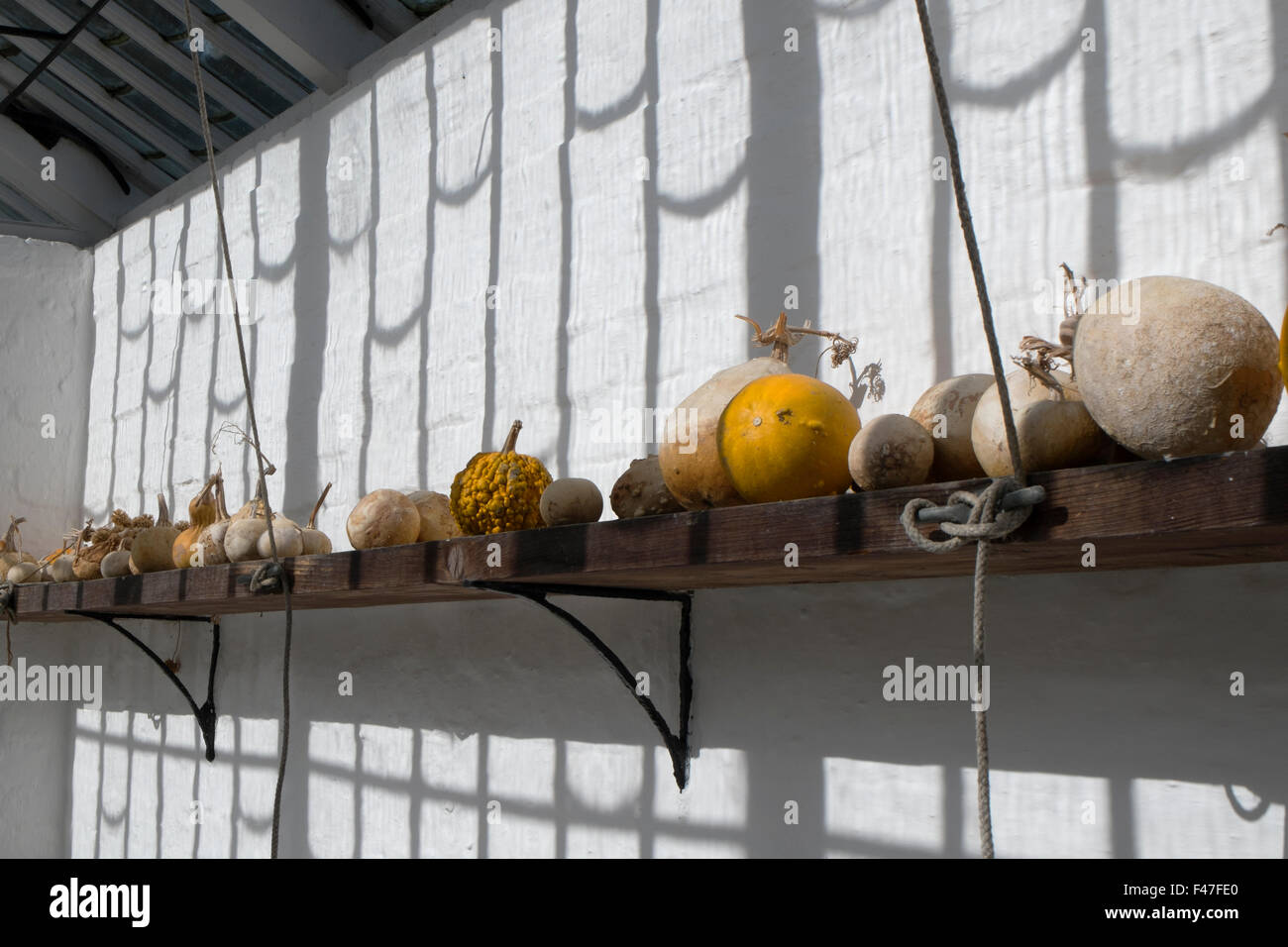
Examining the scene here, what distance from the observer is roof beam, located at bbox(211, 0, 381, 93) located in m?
2.88

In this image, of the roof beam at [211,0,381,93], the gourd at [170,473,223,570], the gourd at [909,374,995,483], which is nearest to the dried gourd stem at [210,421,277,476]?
the gourd at [170,473,223,570]

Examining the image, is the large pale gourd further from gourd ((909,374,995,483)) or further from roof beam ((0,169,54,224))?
roof beam ((0,169,54,224))

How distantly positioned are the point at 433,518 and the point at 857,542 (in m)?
1.06

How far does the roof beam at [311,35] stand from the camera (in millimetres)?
2885

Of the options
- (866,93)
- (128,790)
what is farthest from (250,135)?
(866,93)

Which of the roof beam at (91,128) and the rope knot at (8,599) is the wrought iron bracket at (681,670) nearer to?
the rope knot at (8,599)

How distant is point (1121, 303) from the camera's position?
1.07 m

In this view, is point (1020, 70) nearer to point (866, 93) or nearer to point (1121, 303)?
point (866, 93)

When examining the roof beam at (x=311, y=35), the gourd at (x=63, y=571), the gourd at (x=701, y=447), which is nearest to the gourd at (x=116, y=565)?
the gourd at (x=63, y=571)

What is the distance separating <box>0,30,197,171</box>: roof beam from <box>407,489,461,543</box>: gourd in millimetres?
2283

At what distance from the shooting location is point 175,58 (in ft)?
11.1

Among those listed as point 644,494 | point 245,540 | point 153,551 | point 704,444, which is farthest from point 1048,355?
point 153,551

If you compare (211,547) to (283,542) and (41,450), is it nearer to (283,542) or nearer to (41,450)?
(283,542)

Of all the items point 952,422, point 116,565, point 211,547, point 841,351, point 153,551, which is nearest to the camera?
point 952,422
